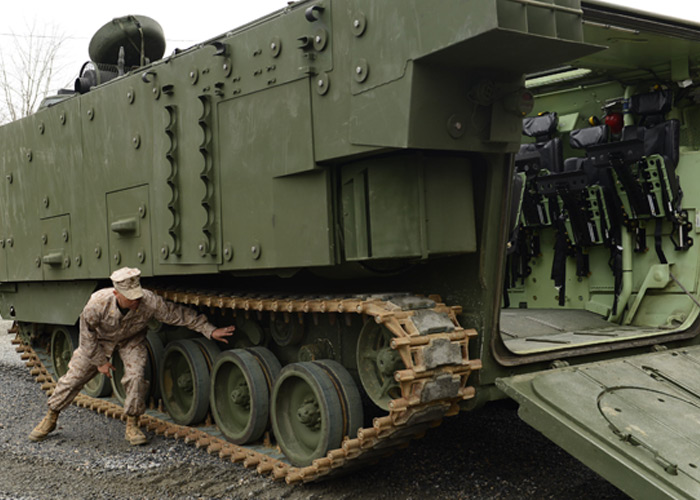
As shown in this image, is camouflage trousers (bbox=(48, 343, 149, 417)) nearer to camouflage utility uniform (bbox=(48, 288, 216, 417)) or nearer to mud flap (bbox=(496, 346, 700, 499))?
camouflage utility uniform (bbox=(48, 288, 216, 417))

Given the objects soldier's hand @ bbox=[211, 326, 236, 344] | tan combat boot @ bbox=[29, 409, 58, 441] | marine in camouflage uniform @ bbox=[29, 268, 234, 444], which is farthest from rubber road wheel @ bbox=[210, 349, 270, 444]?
tan combat boot @ bbox=[29, 409, 58, 441]

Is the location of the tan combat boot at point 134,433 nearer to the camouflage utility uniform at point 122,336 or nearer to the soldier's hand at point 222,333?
the camouflage utility uniform at point 122,336

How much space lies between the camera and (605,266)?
6816mm

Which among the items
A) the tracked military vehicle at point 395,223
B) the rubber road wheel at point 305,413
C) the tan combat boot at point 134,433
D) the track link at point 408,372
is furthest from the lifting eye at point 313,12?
the tan combat boot at point 134,433

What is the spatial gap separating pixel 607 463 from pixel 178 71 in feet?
13.1

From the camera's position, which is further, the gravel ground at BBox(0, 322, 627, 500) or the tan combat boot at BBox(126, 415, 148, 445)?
the tan combat boot at BBox(126, 415, 148, 445)

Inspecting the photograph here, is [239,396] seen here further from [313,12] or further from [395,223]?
[313,12]

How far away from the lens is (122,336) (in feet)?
20.9

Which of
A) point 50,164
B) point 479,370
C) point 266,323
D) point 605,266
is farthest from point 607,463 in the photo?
point 50,164

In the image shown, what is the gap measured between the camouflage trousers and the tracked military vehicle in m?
0.22

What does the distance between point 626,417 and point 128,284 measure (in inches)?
144

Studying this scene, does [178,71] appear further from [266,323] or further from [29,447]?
[29,447]

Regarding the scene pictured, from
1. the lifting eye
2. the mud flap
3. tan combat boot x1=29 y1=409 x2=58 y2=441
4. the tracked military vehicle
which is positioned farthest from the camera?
tan combat boot x1=29 y1=409 x2=58 y2=441

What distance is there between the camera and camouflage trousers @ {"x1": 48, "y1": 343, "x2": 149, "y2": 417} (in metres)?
6.26
